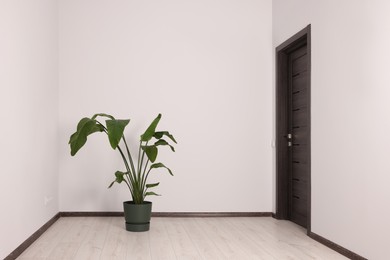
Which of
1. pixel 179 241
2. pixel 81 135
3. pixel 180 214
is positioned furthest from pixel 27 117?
pixel 180 214

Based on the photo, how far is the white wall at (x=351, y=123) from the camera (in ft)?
9.65

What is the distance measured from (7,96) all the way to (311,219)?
2.60m

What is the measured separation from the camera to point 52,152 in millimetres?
4625

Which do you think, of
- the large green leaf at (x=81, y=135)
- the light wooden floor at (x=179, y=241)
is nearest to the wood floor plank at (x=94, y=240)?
the light wooden floor at (x=179, y=241)

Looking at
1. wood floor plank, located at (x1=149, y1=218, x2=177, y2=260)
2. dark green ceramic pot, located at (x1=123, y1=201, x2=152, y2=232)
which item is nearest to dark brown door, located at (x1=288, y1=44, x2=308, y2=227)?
wood floor plank, located at (x1=149, y1=218, x2=177, y2=260)

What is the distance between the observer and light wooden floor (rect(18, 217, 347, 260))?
330 centimetres

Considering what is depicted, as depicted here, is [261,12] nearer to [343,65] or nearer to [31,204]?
[343,65]

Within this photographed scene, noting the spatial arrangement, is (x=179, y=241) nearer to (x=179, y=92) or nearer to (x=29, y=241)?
(x=29, y=241)

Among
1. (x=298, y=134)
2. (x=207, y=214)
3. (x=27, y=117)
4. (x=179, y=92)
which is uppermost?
(x=179, y=92)

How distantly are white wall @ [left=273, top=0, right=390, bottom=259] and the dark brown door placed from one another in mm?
482

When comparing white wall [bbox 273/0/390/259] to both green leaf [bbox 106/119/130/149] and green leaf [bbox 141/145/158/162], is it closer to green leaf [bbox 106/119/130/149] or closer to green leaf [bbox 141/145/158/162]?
green leaf [bbox 141/145/158/162]

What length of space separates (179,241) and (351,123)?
1615 millimetres

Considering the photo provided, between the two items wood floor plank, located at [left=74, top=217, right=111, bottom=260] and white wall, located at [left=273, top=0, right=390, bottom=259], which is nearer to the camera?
white wall, located at [left=273, top=0, right=390, bottom=259]

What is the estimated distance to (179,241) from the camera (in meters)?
3.76
